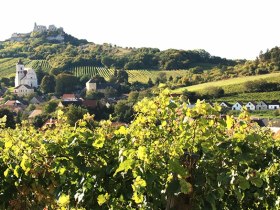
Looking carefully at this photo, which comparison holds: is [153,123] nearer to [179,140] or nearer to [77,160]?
[179,140]

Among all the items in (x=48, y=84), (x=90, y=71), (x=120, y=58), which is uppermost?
(x=120, y=58)

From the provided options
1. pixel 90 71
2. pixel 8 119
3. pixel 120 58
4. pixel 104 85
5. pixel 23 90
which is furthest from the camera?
pixel 120 58

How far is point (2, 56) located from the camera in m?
137

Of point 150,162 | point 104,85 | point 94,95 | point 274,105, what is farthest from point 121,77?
point 150,162

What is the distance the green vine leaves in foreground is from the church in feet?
279

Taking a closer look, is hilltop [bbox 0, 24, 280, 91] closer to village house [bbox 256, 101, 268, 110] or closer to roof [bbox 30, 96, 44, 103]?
roof [bbox 30, 96, 44, 103]

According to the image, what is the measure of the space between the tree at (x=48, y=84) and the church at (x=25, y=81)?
7.47ft

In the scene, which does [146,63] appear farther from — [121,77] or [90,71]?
[121,77]

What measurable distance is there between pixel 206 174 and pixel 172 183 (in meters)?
0.50

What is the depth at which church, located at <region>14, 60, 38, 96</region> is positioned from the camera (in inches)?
3546

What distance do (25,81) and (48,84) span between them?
25.6 ft

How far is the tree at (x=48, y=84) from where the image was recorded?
292ft

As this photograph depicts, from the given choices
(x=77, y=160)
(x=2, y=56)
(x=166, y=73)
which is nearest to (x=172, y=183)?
(x=77, y=160)

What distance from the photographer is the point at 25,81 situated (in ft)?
313
